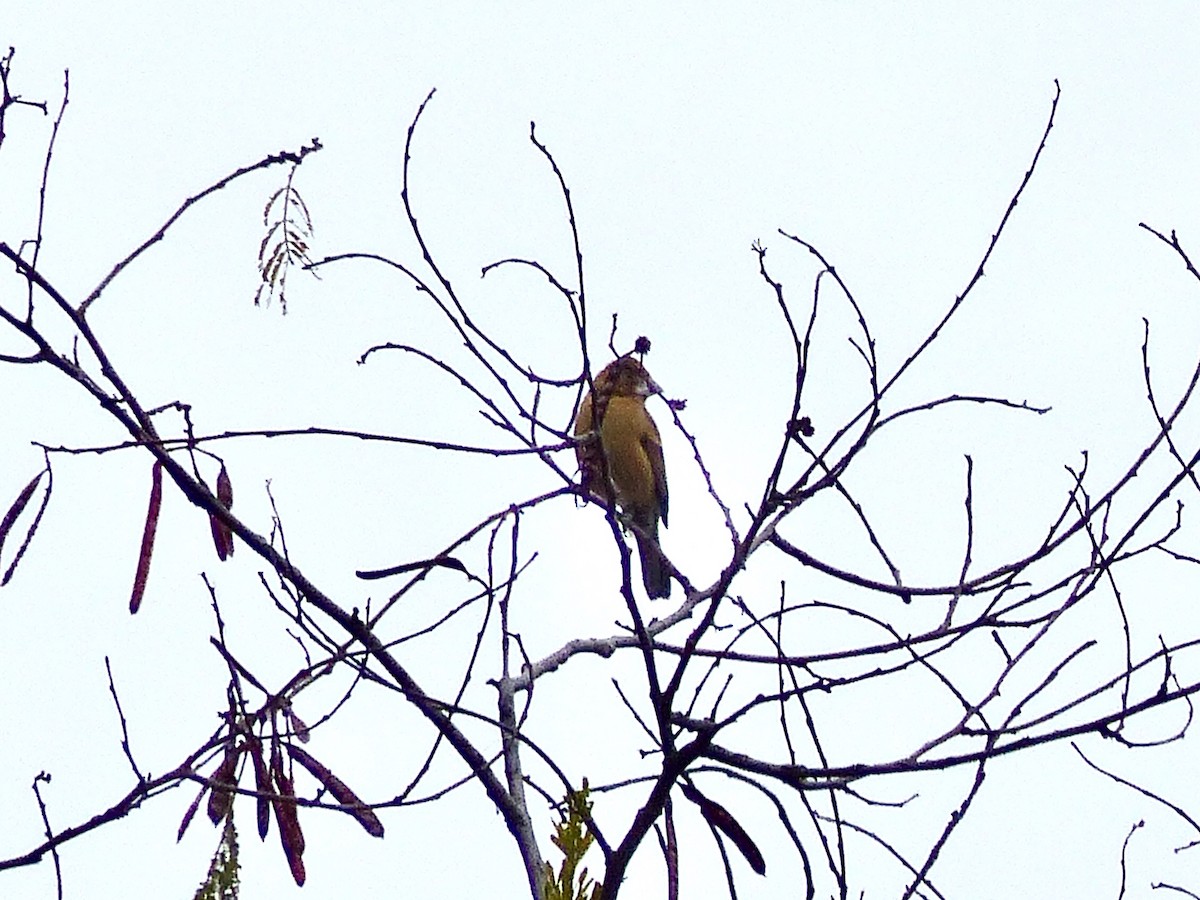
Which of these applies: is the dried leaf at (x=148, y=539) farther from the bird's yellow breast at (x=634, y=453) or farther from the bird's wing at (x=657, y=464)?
the bird's wing at (x=657, y=464)

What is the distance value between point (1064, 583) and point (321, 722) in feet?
4.14

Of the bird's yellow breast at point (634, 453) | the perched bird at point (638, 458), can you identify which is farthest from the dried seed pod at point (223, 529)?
the bird's yellow breast at point (634, 453)

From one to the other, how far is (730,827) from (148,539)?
96 cm

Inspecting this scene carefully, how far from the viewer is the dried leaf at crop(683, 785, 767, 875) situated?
2.64 m

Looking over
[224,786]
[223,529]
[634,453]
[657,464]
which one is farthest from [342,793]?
[657,464]

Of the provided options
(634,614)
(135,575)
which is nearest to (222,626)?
(135,575)

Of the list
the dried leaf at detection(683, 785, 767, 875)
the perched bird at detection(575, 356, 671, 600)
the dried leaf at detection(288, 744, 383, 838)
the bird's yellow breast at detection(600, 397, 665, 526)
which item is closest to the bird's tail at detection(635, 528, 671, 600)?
the perched bird at detection(575, 356, 671, 600)

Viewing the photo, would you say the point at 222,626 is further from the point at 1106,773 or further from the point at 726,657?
the point at 1106,773

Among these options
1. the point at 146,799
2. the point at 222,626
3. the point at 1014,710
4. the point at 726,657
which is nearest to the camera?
the point at 146,799

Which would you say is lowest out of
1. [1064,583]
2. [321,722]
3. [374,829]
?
[374,829]

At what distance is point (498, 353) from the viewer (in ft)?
9.56

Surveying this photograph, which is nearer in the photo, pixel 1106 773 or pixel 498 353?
pixel 498 353

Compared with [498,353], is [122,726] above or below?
below

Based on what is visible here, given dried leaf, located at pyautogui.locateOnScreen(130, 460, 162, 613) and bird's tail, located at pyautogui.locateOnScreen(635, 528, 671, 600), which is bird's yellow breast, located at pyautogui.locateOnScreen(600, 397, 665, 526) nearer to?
bird's tail, located at pyautogui.locateOnScreen(635, 528, 671, 600)
